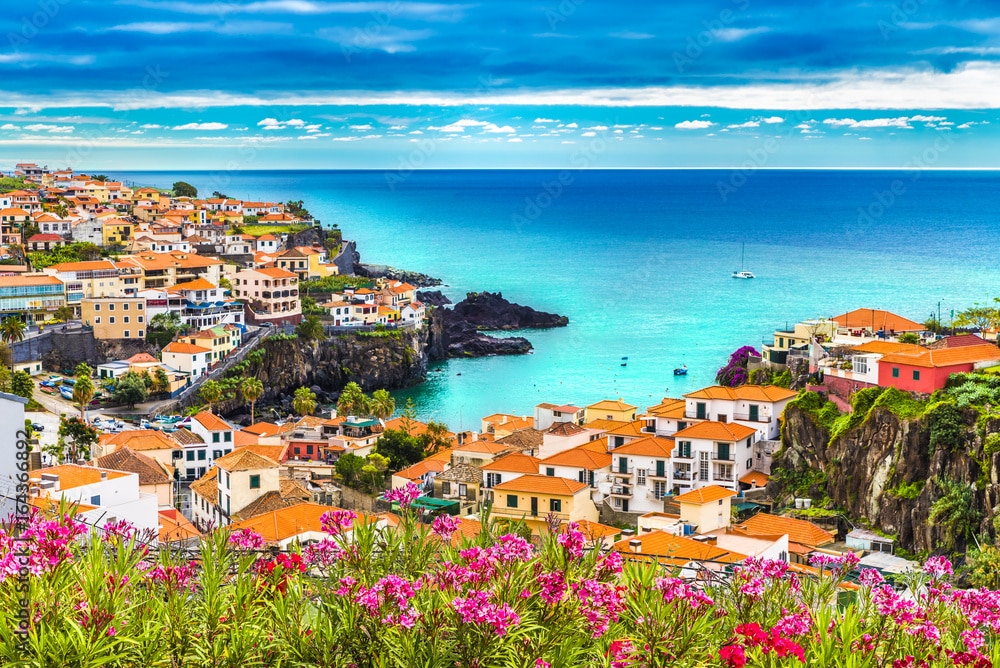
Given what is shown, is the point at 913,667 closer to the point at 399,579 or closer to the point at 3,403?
the point at 399,579

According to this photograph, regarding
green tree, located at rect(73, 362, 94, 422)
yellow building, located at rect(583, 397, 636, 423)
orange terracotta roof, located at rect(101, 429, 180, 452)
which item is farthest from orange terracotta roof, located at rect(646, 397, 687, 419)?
green tree, located at rect(73, 362, 94, 422)

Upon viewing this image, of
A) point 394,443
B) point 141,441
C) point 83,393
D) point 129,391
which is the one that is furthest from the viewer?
point 129,391

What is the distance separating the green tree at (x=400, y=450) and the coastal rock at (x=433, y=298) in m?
47.5

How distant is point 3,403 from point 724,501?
1813 centimetres

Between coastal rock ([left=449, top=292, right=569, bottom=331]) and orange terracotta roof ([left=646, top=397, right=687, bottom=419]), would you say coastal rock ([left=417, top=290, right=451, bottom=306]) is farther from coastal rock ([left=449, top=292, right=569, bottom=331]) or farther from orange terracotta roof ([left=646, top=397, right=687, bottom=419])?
orange terracotta roof ([left=646, top=397, right=687, bottom=419])

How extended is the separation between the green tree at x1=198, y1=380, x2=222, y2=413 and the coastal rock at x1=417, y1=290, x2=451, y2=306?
113 feet

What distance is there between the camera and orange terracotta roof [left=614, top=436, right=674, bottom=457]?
30.4 metres

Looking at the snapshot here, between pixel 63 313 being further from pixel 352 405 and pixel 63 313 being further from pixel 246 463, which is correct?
pixel 246 463

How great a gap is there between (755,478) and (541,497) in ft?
24.4

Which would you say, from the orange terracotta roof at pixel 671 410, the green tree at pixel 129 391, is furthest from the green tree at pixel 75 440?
the orange terracotta roof at pixel 671 410

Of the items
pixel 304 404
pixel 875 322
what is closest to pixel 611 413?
pixel 875 322

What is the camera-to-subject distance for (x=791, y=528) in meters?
24.4

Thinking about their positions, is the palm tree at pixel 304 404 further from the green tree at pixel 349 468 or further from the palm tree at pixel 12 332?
the green tree at pixel 349 468

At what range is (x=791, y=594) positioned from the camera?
7.47m
